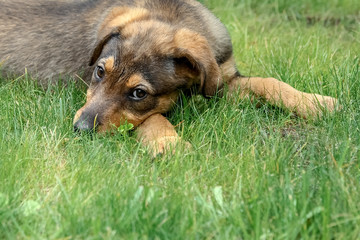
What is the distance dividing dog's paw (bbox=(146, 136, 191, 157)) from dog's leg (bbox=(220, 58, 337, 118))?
101 centimetres

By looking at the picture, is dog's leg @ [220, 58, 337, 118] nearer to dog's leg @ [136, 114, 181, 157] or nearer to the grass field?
the grass field

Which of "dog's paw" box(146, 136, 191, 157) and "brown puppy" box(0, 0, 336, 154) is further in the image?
"brown puppy" box(0, 0, 336, 154)

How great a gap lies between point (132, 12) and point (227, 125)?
1359mm

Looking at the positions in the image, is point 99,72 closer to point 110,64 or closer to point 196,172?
point 110,64

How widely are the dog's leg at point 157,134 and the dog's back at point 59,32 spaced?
3.31ft

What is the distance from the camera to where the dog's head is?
14.2ft

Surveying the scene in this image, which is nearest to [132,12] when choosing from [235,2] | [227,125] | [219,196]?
[227,125]

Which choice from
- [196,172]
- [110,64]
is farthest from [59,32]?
[196,172]

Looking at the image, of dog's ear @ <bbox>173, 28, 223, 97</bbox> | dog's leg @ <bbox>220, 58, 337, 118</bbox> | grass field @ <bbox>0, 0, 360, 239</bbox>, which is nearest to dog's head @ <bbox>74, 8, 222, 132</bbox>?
dog's ear @ <bbox>173, 28, 223, 97</bbox>

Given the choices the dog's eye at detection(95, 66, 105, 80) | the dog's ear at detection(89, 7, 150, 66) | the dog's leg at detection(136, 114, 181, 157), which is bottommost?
the dog's leg at detection(136, 114, 181, 157)

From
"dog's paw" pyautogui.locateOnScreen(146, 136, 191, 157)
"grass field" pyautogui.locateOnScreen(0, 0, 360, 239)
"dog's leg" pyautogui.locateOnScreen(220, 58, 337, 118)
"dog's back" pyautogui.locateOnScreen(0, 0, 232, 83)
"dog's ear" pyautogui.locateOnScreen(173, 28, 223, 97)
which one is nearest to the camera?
"grass field" pyautogui.locateOnScreen(0, 0, 360, 239)

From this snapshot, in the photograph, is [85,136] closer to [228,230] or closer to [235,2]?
[228,230]

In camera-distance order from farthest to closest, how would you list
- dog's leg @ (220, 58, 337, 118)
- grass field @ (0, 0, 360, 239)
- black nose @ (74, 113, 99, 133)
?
dog's leg @ (220, 58, 337, 118) → black nose @ (74, 113, 99, 133) → grass field @ (0, 0, 360, 239)

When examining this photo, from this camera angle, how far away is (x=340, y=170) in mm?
3236
